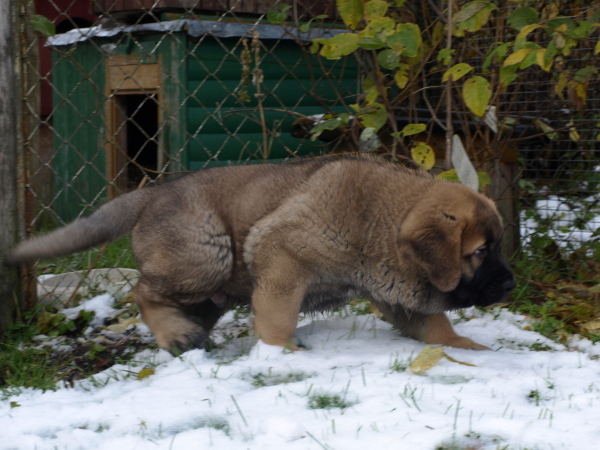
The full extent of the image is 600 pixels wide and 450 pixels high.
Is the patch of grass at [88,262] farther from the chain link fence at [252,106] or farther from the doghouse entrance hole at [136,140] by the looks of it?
the doghouse entrance hole at [136,140]

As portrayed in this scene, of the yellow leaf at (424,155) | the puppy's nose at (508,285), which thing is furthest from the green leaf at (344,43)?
the puppy's nose at (508,285)

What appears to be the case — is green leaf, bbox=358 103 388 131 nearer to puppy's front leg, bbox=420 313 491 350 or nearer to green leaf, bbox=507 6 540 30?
green leaf, bbox=507 6 540 30

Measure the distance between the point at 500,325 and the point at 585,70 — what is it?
4.63 ft

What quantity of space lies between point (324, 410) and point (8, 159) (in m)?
2.04

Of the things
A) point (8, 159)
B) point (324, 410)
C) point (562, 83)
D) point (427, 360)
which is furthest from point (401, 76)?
point (324, 410)

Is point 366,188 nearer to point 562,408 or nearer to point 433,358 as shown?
point 433,358

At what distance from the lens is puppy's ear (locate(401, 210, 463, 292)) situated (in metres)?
3.01

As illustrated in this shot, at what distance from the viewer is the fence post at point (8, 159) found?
11.7ft

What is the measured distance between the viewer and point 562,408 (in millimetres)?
2504

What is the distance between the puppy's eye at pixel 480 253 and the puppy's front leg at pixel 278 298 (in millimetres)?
675

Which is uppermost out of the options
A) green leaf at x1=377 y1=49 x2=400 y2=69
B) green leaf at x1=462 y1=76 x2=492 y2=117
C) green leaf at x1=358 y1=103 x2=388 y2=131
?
green leaf at x1=377 y1=49 x2=400 y2=69

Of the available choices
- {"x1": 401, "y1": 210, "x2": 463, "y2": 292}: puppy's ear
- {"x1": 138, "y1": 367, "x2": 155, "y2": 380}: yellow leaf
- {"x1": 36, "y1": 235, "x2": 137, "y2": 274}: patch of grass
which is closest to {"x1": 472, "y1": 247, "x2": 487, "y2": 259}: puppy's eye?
{"x1": 401, "y1": 210, "x2": 463, "y2": 292}: puppy's ear

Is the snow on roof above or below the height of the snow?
above

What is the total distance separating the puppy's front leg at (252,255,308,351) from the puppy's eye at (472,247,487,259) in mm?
675
